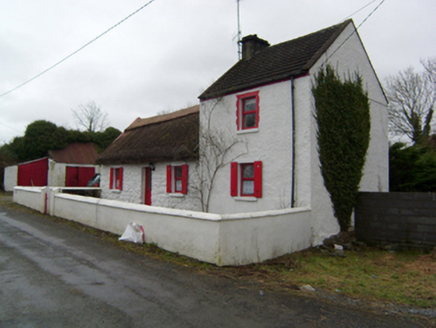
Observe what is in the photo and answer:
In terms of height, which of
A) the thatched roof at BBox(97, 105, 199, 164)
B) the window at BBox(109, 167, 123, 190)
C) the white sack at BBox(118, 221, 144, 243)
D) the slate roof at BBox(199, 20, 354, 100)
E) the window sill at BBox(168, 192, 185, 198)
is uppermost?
the slate roof at BBox(199, 20, 354, 100)

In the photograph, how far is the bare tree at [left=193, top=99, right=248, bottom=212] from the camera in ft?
40.1

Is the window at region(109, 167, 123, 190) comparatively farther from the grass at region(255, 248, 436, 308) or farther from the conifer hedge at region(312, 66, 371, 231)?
the grass at region(255, 248, 436, 308)

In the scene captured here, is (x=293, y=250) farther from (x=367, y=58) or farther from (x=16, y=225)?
(x=16, y=225)

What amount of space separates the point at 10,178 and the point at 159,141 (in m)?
19.9

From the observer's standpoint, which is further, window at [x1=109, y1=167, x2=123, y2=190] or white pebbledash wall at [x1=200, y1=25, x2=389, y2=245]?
window at [x1=109, y1=167, x2=123, y2=190]

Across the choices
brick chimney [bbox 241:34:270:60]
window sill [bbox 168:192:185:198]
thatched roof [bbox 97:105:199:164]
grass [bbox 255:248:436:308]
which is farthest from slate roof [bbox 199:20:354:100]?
grass [bbox 255:248:436:308]

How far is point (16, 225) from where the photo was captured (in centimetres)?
1162

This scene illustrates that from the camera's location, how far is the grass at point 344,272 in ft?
19.7

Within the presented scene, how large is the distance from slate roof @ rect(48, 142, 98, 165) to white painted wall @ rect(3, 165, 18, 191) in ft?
11.7

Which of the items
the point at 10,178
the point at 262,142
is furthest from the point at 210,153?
the point at 10,178

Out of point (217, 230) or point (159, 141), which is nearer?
point (217, 230)

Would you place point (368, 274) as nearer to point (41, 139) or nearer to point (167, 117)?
point (167, 117)

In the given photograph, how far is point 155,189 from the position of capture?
14.9 meters

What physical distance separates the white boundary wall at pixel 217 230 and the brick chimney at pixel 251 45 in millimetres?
8391
